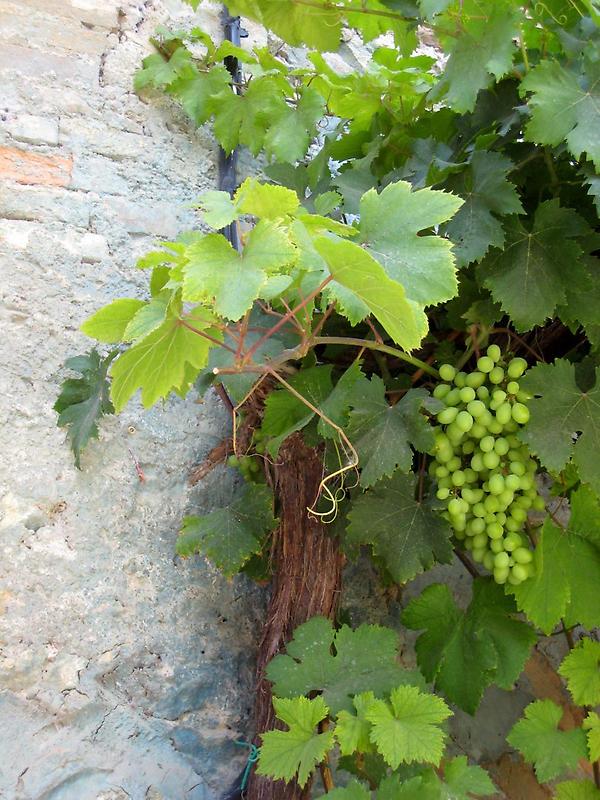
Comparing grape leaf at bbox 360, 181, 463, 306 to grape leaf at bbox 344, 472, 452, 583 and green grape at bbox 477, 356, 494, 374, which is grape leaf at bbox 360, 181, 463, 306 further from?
grape leaf at bbox 344, 472, 452, 583

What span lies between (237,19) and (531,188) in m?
1.02

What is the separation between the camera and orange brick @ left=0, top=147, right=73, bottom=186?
1.44 metres

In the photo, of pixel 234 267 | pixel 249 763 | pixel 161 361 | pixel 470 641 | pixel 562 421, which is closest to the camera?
pixel 234 267

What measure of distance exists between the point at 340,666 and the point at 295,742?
141mm

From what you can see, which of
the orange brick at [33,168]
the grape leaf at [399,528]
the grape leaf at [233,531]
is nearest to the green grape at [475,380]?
the grape leaf at [399,528]

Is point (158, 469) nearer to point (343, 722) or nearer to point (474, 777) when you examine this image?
point (343, 722)

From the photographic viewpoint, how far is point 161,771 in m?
1.20

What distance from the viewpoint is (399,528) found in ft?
3.60

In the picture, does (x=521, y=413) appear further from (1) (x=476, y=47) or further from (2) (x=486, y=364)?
(1) (x=476, y=47)

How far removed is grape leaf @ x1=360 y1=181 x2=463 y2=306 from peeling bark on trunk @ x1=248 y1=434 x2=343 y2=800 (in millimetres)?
444

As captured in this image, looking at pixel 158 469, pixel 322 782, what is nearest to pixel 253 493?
pixel 158 469

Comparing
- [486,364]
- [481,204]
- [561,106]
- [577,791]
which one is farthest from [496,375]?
[577,791]

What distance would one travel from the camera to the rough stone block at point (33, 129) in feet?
4.81

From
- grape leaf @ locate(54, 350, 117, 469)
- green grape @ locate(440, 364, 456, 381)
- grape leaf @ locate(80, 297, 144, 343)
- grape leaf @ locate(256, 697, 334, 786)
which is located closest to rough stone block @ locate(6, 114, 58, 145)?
grape leaf @ locate(54, 350, 117, 469)
